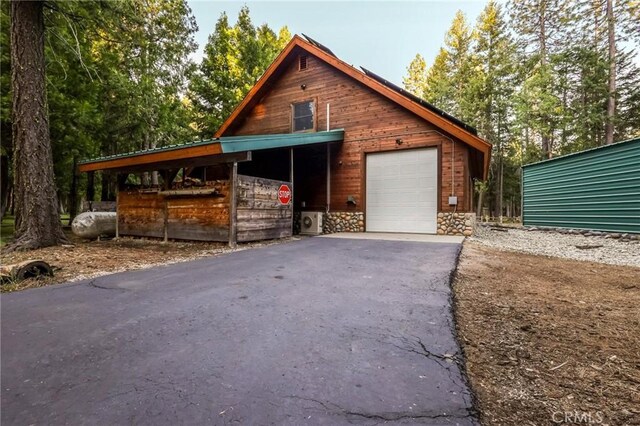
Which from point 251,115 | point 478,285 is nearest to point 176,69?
point 251,115

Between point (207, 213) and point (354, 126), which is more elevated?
point (354, 126)

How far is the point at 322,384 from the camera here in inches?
60.2

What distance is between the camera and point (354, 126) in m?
10.5

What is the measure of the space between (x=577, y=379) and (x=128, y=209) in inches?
407

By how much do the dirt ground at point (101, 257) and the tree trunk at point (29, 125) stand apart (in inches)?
27.5

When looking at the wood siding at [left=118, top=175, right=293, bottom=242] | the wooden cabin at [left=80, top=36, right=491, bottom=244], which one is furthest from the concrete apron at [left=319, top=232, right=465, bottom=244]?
the wood siding at [left=118, top=175, right=293, bottom=242]

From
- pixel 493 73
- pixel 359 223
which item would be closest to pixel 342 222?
pixel 359 223

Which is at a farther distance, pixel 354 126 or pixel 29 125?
pixel 354 126

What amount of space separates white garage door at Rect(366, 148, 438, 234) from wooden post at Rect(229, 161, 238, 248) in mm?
5251

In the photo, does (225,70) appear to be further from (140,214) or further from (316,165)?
(140,214)

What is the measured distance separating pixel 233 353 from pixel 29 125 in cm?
803

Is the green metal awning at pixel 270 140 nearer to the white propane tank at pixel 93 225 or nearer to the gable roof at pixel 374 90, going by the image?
the gable roof at pixel 374 90

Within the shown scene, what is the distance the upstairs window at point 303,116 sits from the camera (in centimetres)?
1152

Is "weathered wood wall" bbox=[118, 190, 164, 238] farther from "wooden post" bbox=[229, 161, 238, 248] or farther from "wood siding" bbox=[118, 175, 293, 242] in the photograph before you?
"wooden post" bbox=[229, 161, 238, 248]
